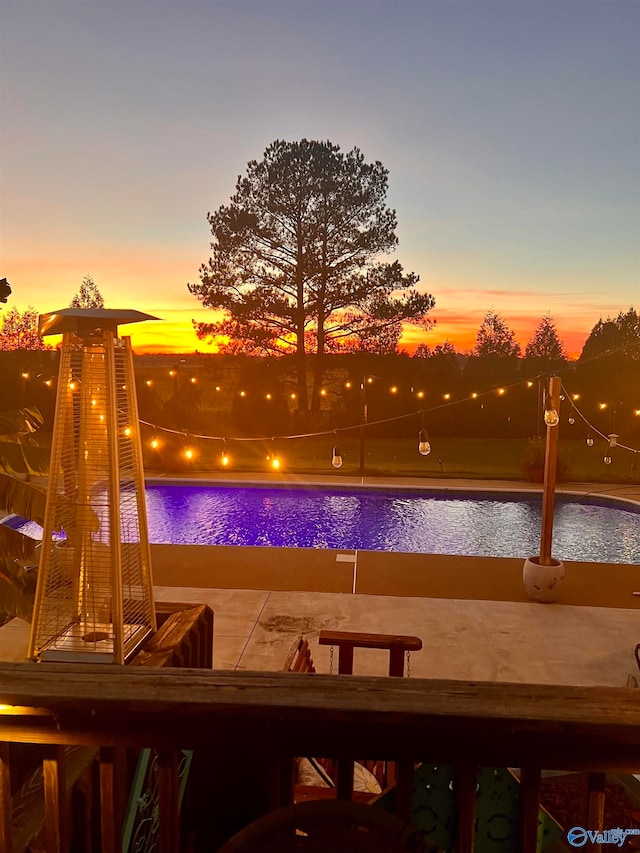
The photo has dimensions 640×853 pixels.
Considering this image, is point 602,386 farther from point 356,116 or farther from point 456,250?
point 356,116

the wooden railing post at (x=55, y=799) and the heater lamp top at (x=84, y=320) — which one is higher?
the heater lamp top at (x=84, y=320)

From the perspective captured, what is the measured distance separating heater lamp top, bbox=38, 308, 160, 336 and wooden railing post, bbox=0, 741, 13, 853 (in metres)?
3.09

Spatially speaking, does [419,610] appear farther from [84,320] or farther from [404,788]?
[404,788]

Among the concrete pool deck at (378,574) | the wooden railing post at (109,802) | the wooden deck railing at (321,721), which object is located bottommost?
the concrete pool deck at (378,574)

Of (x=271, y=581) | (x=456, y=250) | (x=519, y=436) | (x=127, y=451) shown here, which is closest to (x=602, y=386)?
(x=519, y=436)

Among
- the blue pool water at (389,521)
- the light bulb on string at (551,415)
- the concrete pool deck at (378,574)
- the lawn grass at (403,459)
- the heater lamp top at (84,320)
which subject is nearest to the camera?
the heater lamp top at (84,320)

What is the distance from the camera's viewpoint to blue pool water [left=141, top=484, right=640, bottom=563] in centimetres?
1208

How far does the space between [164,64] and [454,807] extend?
43.1 feet

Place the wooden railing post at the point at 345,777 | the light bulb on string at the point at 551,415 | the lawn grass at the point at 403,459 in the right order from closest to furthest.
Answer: the wooden railing post at the point at 345,777, the light bulb on string at the point at 551,415, the lawn grass at the point at 403,459

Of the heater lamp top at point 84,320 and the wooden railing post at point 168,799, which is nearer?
the wooden railing post at point 168,799

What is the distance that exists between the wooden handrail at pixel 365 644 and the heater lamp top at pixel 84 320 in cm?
250

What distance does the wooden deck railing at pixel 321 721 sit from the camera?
42.6 inches

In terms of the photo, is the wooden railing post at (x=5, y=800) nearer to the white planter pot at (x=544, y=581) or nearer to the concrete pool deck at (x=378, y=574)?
the concrete pool deck at (x=378, y=574)

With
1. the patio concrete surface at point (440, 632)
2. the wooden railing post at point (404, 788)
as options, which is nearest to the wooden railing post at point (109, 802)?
the wooden railing post at point (404, 788)
